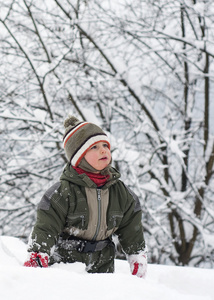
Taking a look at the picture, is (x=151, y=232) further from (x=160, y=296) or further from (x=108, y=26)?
(x=160, y=296)

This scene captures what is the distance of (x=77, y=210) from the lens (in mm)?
2018

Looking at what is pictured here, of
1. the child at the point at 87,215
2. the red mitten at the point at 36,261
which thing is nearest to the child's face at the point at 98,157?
the child at the point at 87,215

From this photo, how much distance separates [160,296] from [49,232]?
0.94 metres

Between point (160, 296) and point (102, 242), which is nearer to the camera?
point (160, 296)

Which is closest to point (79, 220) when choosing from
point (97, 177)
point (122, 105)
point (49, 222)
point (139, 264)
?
point (49, 222)

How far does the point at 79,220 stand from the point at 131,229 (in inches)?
16.3

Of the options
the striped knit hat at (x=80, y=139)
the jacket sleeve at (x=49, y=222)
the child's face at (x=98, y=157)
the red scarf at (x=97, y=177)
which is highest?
the striped knit hat at (x=80, y=139)

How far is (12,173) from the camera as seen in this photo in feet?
17.9

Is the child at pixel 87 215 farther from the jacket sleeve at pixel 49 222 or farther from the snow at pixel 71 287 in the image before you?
the snow at pixel 71 287

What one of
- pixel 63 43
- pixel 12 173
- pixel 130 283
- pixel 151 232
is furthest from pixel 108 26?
pixel 130 283

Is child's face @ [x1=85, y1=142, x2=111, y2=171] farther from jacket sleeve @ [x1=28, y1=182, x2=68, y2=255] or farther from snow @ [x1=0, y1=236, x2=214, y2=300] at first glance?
snow @ [x1=0, y1=236, x2=214, y2=300]

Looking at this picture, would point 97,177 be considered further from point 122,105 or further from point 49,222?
point 122,105

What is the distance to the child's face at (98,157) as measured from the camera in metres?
2.15

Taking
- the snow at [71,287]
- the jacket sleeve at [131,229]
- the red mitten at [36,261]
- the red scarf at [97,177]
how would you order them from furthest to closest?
the jacket sleeve at [131,229] → the red scarf at [97,177] → the red mitten at [36,261] → the snow at [71,287]
